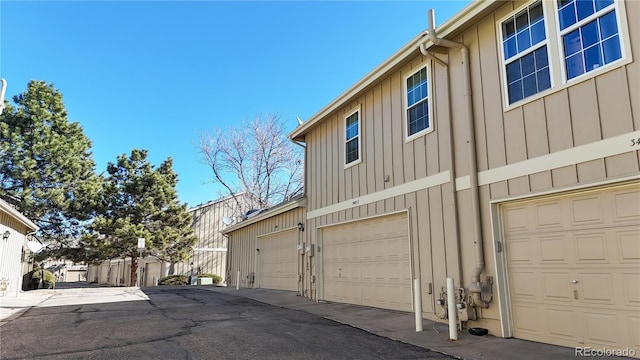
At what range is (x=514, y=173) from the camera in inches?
236

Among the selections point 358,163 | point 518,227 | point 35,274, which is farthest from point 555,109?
point 35,274

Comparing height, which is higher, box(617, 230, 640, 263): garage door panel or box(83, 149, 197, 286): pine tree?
box(83, 149, 197, 286): pine tree

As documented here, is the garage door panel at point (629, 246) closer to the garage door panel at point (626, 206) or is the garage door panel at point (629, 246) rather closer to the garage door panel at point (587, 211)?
the garage door panel at point (626, 206)

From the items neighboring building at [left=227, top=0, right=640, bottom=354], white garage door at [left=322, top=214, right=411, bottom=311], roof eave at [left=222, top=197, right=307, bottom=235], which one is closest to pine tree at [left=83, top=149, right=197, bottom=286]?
roof eave at [left=222, top=197, right=307, bottom=235]

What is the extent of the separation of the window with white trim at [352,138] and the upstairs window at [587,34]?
528cm

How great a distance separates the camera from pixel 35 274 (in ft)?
67.8

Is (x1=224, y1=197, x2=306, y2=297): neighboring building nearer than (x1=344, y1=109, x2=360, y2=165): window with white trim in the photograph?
No

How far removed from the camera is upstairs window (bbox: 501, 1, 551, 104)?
19.4 feet

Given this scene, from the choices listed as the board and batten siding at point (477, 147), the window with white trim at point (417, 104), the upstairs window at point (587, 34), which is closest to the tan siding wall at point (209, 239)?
the board and batten siding at point (477, 147)

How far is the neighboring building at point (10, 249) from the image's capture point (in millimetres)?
12848

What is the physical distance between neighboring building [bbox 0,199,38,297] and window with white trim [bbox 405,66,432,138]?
36.7 ft

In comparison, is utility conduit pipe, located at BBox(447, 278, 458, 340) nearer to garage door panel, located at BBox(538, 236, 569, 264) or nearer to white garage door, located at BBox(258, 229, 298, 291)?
garage door panel, located at BBox(538, 236, 569, 264)

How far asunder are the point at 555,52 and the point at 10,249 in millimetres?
17270

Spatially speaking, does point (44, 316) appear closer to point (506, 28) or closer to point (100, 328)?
point (100, 328)
